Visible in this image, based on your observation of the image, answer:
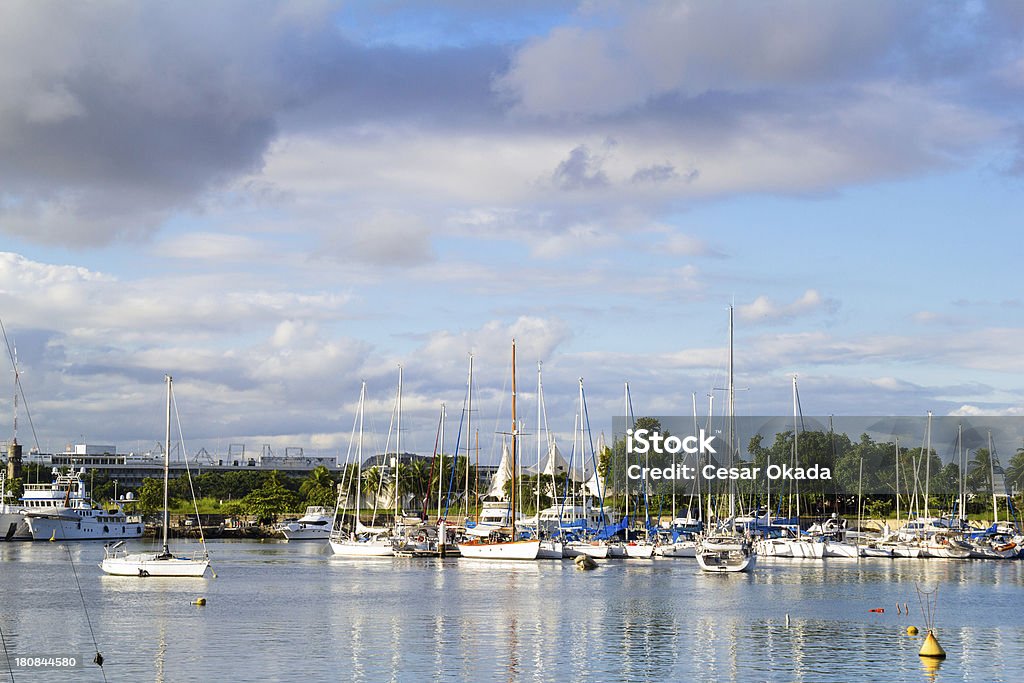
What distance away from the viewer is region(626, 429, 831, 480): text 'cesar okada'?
154 metres

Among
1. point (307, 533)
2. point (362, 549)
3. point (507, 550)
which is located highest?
point (507, 550)

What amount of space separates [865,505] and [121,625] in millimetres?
137863

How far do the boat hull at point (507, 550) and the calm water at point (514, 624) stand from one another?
7142 mm

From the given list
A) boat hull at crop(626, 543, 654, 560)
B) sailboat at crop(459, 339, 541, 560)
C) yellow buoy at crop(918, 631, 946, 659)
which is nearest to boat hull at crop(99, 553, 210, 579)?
sailboat at crop(459, 339, 541, 560)

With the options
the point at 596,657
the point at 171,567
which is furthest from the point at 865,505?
the point at 596,657

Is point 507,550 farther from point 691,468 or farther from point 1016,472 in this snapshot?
point 1016,472

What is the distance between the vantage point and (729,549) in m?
120

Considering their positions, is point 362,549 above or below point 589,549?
below

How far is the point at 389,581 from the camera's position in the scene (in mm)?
107062

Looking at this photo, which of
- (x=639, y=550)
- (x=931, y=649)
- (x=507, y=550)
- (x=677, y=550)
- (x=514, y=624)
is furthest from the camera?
(x=677, y=550)

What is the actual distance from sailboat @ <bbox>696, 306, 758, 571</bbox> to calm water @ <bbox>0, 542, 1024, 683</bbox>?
2.08 metres

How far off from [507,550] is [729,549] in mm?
22816

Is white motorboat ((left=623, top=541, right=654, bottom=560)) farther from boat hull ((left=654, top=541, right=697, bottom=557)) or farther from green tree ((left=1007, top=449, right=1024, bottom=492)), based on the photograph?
green tree ((left=1007, top=449, right=1024, bottom=492))

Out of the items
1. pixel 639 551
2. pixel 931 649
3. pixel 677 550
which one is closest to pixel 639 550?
pixel 639 551
